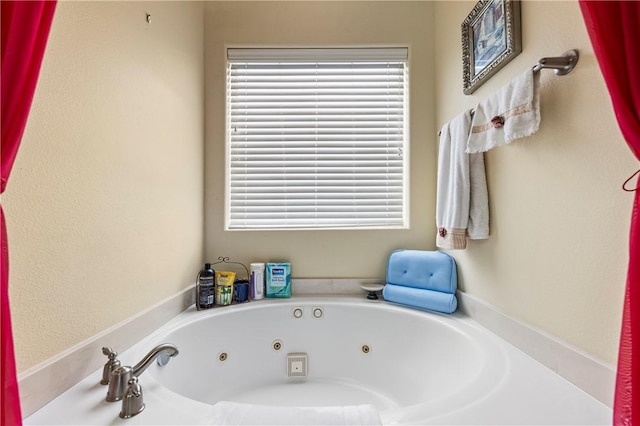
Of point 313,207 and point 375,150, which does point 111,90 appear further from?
point 375,150

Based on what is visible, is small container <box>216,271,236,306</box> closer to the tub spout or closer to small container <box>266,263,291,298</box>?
small container <box>266,263,291,298</box>

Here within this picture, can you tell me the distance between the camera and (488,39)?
1.12 metres

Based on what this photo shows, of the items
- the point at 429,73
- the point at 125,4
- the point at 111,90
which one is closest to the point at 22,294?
the point at 111,90

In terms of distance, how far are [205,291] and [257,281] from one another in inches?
10.8

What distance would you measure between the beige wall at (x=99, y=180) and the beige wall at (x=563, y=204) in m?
1.43

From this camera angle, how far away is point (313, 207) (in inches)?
68.1

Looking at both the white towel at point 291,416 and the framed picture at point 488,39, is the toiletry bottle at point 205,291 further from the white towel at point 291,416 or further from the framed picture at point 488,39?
the framed picture at point 488,39

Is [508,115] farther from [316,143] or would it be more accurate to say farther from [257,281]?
[257,281]

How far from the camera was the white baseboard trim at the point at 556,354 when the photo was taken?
2.28 feet

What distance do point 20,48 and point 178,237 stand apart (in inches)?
38.2

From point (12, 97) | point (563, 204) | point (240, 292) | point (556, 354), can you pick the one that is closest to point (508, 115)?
point (563, 204)

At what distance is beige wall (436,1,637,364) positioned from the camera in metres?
0.69

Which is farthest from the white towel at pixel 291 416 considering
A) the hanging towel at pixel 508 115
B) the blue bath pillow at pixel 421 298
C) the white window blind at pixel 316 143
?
the white window blind at pixel 316 143

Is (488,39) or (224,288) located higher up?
(488,39)
